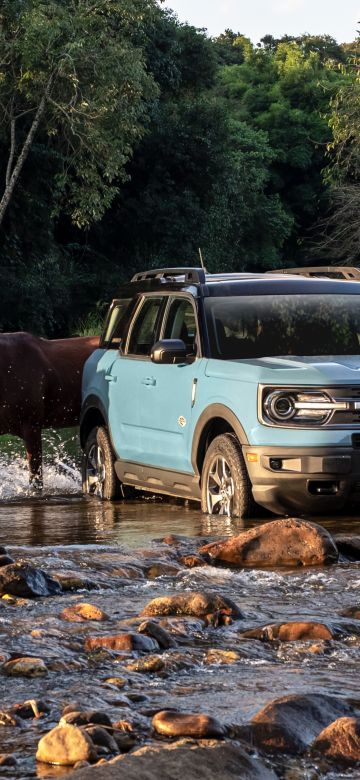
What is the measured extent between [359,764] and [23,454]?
633 inches

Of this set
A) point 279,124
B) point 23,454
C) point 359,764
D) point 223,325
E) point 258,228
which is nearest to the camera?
A: point 359,764

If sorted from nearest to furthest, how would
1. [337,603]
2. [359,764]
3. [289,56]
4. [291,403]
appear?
[359,764]
[337,603]
[291,403]
[289,56]

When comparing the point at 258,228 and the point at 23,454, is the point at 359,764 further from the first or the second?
the point at 258,228

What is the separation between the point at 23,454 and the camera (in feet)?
68.8

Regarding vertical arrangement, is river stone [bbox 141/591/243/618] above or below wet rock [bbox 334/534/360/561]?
above

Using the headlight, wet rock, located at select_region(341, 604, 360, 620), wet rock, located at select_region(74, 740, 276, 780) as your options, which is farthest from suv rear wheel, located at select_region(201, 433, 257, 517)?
wet rock, located at select_region(74, 740, 276, 780)

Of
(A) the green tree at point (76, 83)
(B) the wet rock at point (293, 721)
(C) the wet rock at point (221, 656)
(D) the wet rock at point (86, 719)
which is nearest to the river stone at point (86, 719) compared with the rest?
(D) the wet rock at point (86, 719)

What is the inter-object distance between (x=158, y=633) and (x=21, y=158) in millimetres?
34462

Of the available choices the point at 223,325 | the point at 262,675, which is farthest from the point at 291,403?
the point at 262,675

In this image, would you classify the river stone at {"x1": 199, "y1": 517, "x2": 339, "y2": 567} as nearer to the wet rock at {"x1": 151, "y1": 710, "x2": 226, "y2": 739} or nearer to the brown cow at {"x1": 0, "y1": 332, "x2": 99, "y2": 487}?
the wet rock at {"x1": 151, "y1": 710, "x2": 226, "y2": 739}

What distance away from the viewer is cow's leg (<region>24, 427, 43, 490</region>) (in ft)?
55.2

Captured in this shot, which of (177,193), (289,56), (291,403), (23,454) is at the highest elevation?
(289,56)

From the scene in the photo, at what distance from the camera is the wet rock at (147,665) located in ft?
21.3

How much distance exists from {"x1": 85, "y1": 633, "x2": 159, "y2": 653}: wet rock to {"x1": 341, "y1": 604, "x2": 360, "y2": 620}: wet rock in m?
1.20
